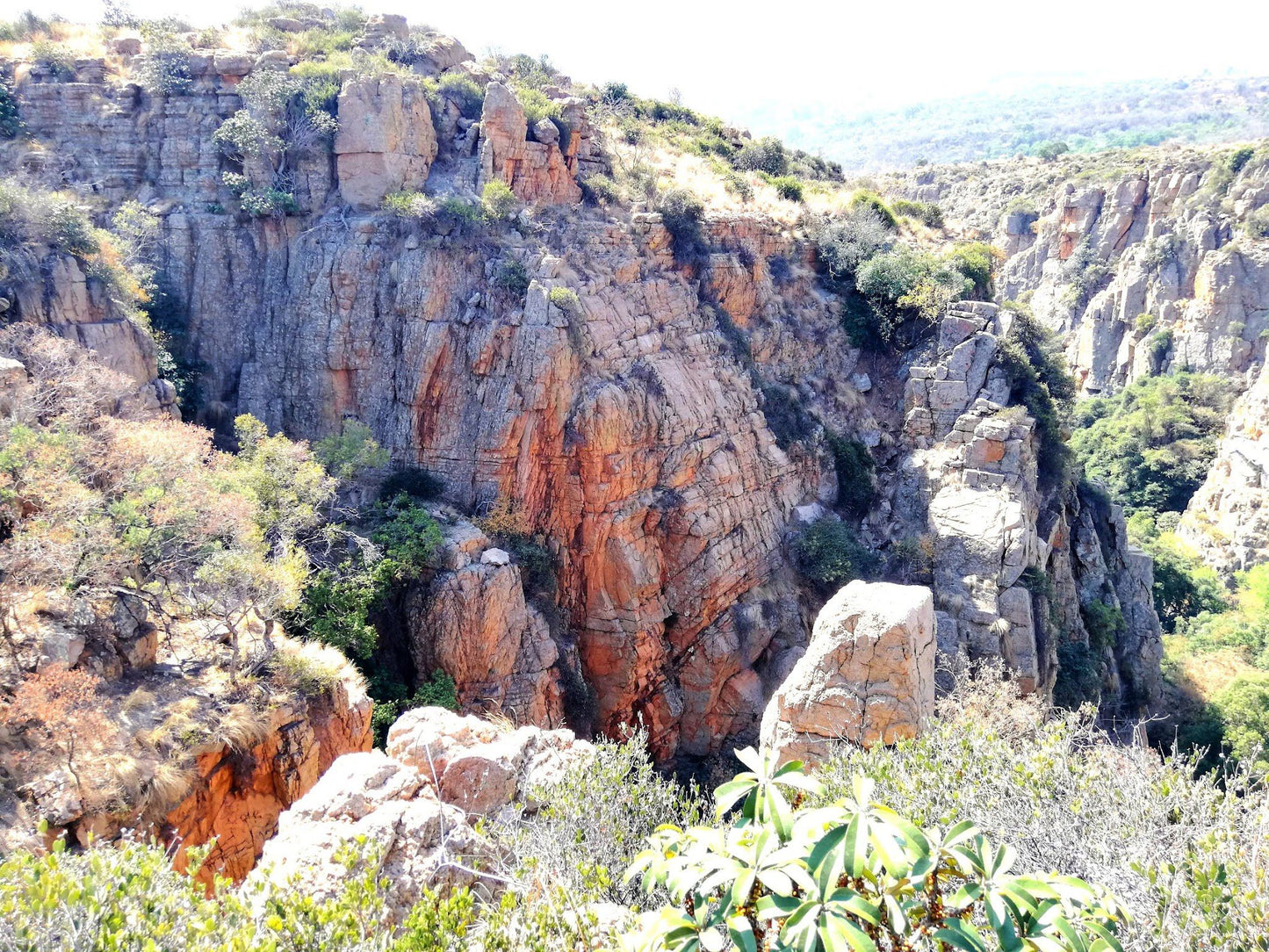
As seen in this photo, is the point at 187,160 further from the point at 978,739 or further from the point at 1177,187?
the point at 1177,187

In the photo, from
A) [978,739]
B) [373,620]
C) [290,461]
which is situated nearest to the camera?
[978,739]

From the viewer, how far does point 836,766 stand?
7.73 metres

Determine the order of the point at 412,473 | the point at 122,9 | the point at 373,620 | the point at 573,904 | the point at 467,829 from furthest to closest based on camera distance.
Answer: the point at 122,9, the point at 412,473, the point at 373,620, the point at 467,829, the point at 573,904

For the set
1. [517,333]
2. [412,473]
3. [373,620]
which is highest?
[517,333]

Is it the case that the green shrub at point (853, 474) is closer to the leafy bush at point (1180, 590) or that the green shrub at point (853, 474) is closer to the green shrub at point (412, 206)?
the green shrub at point (412, 206)

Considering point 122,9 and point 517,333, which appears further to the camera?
point 122,9

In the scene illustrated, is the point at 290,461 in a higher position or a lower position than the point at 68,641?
higher

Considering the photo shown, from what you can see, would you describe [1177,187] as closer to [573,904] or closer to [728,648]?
[728,648]

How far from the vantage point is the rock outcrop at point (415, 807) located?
6165 mm

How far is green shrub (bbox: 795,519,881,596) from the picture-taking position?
61.7 ft

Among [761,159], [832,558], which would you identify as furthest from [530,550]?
[761,159]

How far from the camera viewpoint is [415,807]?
22.2 feet

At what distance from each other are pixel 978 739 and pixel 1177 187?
62.8 m

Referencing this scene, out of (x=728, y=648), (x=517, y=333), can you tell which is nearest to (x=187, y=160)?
(x=517, y=333)
